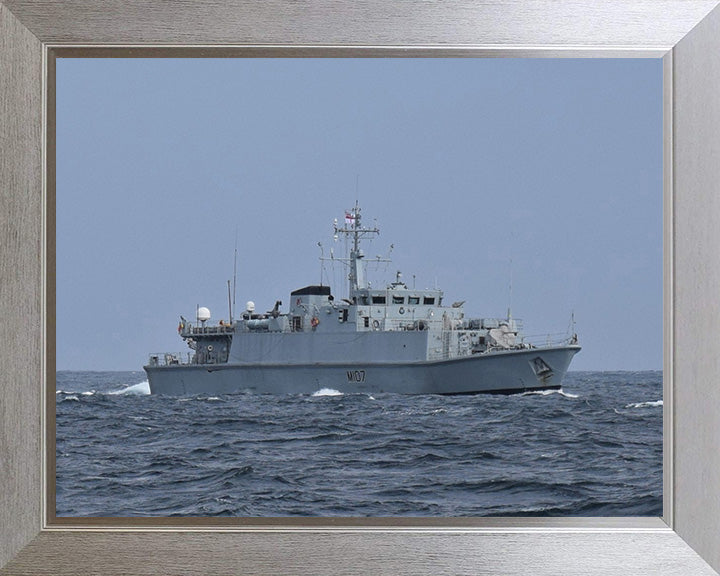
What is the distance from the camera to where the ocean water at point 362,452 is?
4320 millimetres

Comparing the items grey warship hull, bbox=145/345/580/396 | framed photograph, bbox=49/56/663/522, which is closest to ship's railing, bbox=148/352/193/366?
framed photograph, bbox=49/56/663/522

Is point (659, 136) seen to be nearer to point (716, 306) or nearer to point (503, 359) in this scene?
point (716, 306)

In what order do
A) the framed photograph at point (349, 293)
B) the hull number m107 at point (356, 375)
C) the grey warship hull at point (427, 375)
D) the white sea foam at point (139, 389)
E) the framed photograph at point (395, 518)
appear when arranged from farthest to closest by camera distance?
the white sea foam at point (139, 389)
the hull number m107 at point (356, 375)
the grey warship hull at point (427, 375)
the framed photograph at point (349, 293)
the framed photograph at point (395, 518)

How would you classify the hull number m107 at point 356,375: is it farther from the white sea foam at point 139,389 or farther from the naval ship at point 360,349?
the white sea foam at point 139,389

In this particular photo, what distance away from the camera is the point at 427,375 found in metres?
10.1

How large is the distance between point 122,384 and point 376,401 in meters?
4.12

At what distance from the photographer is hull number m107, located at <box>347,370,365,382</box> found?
10.4m

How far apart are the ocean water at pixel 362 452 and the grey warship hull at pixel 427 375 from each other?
12 cm

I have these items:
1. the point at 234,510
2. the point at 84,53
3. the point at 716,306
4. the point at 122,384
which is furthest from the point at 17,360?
the point at 122,384

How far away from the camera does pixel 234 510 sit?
4.19 m

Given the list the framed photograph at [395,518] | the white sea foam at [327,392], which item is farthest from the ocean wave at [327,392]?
the framed photograph at [395,518]

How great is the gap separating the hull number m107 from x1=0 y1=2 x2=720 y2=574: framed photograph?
8200 millimetres

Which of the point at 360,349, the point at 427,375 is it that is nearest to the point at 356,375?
the point at 360,349

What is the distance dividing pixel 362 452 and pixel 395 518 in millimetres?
5237
